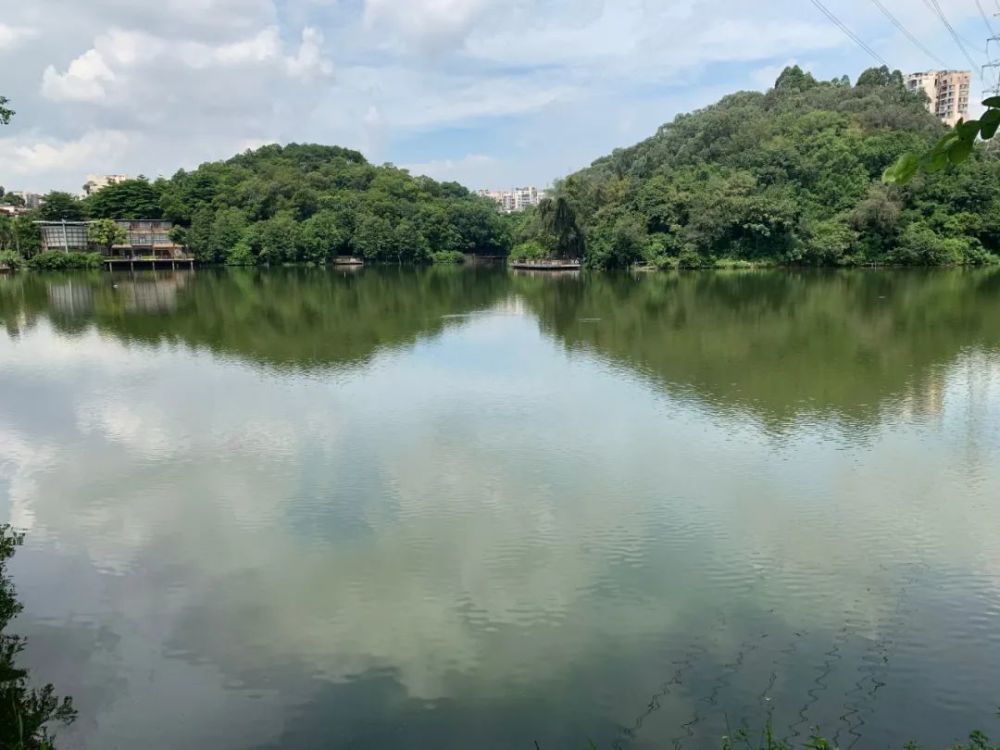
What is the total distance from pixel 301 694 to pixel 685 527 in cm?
362

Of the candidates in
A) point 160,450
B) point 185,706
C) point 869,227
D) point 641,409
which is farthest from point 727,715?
point 869,227

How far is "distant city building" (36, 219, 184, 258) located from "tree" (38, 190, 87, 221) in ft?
4.10

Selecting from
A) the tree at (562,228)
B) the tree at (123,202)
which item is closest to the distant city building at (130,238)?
the tree at (123,202)

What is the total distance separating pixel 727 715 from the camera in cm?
403

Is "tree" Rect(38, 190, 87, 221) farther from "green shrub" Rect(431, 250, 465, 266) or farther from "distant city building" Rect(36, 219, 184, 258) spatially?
"green shrub" Rect(431, 250, 465, 266)

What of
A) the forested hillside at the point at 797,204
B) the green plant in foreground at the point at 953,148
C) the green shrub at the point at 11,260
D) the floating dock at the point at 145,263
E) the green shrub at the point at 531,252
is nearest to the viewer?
the green plant in foreground at the point at 953,148

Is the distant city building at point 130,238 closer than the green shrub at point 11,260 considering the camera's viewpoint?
No

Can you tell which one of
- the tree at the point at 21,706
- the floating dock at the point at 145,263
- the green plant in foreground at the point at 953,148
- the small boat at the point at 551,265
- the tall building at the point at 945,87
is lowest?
the tree at the point at 21,706

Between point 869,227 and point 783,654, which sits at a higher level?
point 869,227

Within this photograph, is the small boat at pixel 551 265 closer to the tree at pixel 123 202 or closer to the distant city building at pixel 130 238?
the distant city building at pixel 130 238

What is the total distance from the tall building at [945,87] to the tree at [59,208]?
83.2 meters

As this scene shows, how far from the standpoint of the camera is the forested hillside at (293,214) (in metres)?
51.2

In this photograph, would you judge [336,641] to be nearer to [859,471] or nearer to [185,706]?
[185,706]

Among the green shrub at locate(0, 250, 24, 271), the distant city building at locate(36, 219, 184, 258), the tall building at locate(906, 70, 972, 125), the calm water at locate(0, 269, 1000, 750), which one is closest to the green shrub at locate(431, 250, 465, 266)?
the distant city building at locate(36, 219, 184, 258)
